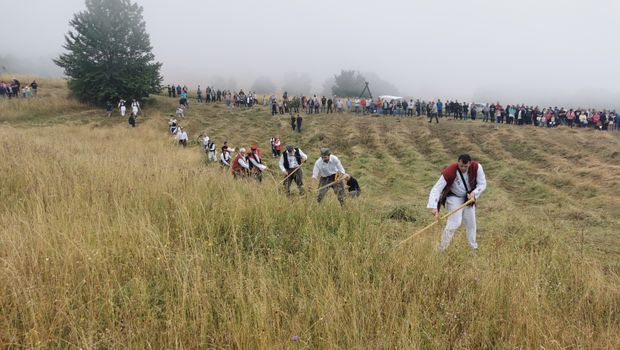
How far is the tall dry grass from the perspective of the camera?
2654 mm

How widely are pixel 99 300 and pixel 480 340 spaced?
2.81m

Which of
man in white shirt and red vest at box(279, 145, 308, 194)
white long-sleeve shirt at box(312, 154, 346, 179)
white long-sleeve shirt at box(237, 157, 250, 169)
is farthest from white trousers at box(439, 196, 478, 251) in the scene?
white long-sleeve shirt at box(237, 157, 250, 169)

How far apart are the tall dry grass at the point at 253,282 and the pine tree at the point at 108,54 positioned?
1173 inches

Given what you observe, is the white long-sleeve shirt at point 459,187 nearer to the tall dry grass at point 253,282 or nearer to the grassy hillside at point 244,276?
the grassy hillside at point 244,276

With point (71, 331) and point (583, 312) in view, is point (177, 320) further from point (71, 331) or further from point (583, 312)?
point (583, 312)

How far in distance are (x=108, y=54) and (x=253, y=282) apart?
34.6 meters

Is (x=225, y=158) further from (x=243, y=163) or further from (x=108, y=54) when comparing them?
(x=108, y=54)

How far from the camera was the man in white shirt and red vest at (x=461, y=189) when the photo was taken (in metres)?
6.54

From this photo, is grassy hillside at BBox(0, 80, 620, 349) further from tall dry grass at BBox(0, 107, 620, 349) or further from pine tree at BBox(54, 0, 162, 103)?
pine tree at BBox(54, 0, 162, 103)

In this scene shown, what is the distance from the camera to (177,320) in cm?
271

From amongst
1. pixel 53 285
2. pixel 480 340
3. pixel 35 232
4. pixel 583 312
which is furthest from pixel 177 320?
pixel 583 312

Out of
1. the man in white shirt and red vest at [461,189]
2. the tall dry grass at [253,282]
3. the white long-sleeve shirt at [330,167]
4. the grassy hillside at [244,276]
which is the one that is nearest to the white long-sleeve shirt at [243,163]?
the white long-sleeve shirt at [330,167]

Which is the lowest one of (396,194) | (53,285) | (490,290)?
(396,194)

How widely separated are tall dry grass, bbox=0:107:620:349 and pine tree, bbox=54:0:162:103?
97.7ft
